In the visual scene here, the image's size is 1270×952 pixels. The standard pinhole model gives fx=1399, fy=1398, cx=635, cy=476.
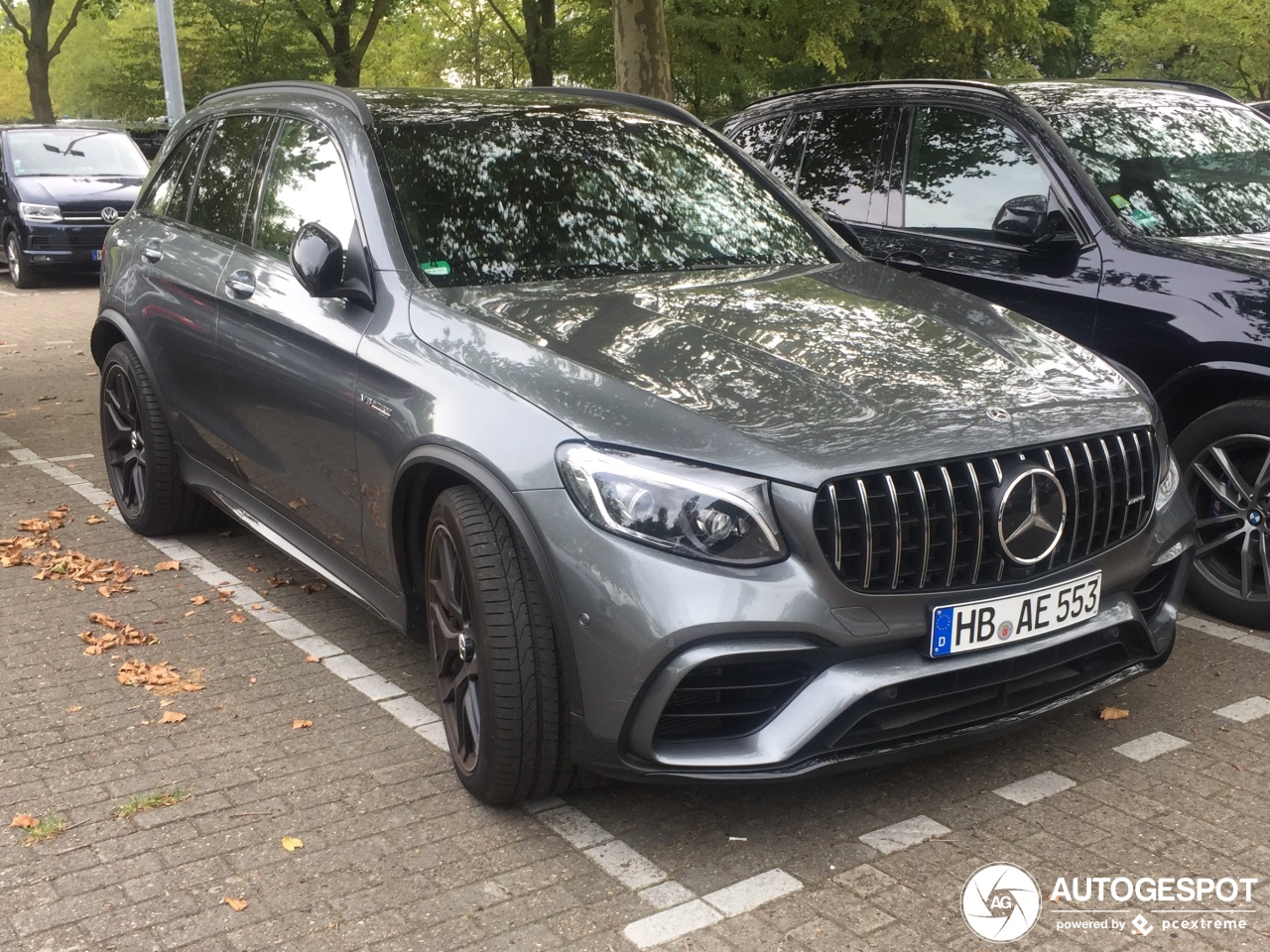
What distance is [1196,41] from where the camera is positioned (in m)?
30.7

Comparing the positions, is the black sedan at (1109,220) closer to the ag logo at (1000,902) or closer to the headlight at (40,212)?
the ag logo at (1000,902)

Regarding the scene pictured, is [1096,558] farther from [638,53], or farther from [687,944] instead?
[638,53]

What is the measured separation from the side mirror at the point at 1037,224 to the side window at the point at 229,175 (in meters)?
2.84

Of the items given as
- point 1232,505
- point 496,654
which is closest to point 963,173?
point 1232,505

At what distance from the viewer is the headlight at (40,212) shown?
A: 56.7 ft

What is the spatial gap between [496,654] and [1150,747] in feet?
6.42

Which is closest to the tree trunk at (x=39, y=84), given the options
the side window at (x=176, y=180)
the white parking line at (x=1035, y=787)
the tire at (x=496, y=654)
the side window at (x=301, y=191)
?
the side window at (x=176, y=180)

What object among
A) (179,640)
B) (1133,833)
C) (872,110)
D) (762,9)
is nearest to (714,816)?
(1133,833)

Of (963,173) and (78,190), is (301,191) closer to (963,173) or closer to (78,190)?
(963,173)

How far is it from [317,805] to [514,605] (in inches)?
35.1

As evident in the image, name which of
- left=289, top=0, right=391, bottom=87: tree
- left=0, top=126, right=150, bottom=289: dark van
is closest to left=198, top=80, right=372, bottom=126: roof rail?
left=0, top=126, right=150, bottom=289: dark van

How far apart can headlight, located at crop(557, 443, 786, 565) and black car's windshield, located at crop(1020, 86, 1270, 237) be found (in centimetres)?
292

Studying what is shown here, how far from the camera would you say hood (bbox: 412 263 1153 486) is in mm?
3270

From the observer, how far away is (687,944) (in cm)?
306
